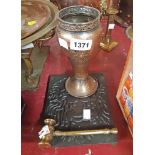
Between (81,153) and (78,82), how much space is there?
0.39 metres

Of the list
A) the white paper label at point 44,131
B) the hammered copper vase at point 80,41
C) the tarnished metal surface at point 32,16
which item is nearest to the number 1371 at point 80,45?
the hammered copper vase at point 80,41

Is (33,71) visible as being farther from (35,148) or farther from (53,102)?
(35,148)

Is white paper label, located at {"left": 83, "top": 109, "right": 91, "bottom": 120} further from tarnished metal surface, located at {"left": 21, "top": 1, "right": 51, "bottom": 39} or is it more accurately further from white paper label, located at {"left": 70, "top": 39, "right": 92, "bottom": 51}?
tarnished metal surface, located at {"left": 21, "top": 1, "right": 51, "bottom": 39}

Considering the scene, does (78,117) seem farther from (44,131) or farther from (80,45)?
(80,45)

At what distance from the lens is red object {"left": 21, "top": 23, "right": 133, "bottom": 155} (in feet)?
3.81

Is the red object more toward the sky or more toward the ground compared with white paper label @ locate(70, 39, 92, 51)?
more toward the ground

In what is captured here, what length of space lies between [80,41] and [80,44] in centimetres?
2

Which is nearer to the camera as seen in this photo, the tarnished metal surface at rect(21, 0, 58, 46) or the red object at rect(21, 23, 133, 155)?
the red object at rect(21, 23, 133, 155)

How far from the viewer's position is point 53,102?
136 cm

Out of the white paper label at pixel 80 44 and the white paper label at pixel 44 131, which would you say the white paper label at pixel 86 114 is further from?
the white paper label at pixel 80 44

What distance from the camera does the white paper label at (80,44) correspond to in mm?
1190

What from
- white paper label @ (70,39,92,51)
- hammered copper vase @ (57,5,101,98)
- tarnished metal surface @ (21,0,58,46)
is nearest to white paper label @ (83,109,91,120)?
hammered copper vase @ (57,5,101,98)

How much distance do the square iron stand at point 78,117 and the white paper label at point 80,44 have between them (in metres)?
0.30
